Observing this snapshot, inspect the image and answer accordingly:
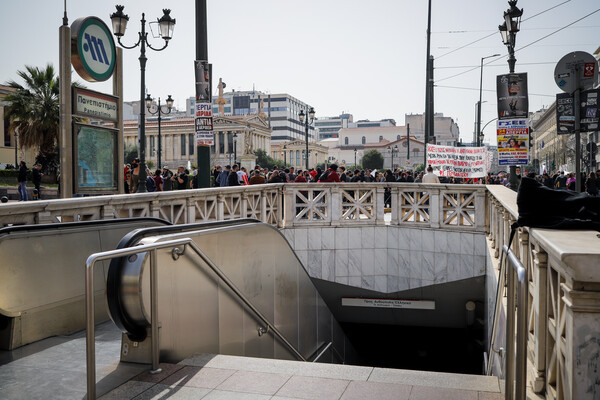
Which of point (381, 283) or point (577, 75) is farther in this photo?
point (381, 283)

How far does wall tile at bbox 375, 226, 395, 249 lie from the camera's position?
15.2m

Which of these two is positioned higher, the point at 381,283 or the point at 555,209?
the point at 555,209

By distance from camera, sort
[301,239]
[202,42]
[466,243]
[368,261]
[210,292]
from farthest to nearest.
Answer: [368,261] → [301,239] → [466,243] → [202,42] → [210,292]

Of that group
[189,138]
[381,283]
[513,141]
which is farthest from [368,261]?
[189,138]

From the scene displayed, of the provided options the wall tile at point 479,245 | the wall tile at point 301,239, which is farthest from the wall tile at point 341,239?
the wall tile at point 479,245

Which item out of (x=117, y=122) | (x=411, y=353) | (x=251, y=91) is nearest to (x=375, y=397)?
(x=117, y=122)

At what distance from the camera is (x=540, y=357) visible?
3648 mm

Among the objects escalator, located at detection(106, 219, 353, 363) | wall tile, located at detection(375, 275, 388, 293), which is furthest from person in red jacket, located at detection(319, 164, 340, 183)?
escalator, located at detection(106, 219, 353, 363)

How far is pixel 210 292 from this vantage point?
5.84 m

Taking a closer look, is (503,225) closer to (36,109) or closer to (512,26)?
(512,26)

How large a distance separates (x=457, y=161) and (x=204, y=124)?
1015 centimetres

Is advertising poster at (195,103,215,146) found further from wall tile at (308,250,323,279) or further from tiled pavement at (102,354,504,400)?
tiled pavement at (102,354,504,400)

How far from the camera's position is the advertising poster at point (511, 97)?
13.0 metres

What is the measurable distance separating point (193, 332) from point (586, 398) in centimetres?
372
